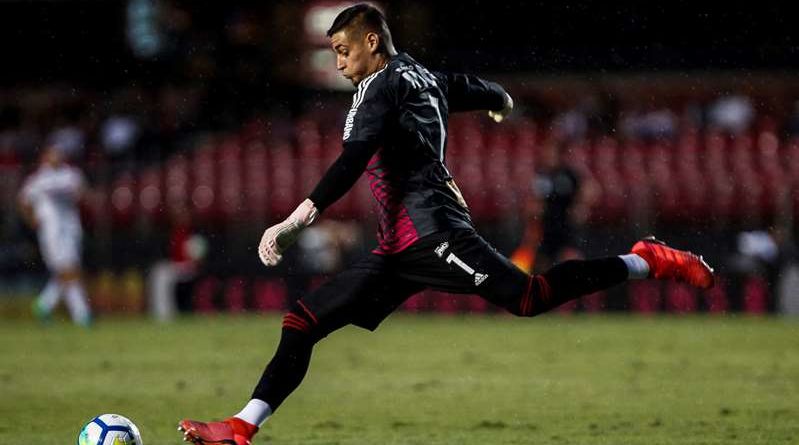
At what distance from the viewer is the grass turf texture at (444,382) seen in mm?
8320

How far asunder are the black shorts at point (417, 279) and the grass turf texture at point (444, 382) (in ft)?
3.68

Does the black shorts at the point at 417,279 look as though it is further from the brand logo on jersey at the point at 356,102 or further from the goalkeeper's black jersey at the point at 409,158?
the brand logo on jersey at the point at 356,102

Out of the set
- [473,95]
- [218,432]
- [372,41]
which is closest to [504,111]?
[473,95]

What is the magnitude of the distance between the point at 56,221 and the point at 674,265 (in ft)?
44.7

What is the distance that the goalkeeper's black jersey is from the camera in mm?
6699

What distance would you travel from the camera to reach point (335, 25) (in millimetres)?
6844

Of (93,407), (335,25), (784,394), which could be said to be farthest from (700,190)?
(335,25)

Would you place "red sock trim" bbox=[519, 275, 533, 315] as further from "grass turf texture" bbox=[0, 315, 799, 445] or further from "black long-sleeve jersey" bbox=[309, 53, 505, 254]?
Answer: "grass turf texture" bbox=[0, 315, 799, 445]

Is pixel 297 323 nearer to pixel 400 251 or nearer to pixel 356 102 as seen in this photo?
pixel 400 251

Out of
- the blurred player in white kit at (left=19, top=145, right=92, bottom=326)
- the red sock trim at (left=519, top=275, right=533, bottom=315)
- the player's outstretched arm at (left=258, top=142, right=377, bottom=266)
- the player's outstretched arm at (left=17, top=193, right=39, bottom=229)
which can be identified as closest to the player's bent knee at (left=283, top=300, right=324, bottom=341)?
the player's outstretched arm at (left=258, top=142, right=377, bottom=266)

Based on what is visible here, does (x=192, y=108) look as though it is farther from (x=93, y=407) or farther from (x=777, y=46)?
(x=93, y=407)

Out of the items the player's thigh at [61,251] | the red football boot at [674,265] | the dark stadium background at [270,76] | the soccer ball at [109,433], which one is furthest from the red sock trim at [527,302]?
the dark stadium background at [270,76]

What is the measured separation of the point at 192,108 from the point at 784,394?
57.6 feet

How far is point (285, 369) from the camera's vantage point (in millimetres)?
6879
